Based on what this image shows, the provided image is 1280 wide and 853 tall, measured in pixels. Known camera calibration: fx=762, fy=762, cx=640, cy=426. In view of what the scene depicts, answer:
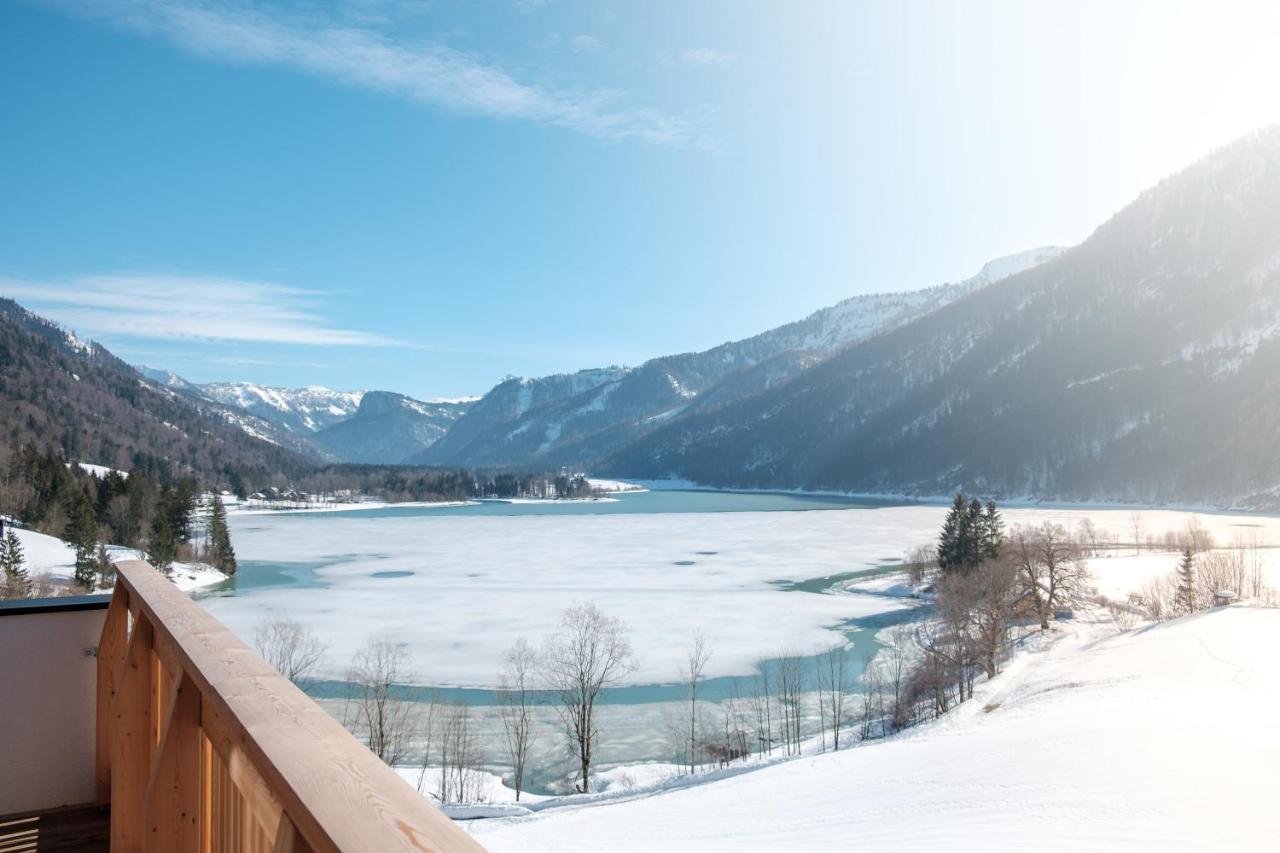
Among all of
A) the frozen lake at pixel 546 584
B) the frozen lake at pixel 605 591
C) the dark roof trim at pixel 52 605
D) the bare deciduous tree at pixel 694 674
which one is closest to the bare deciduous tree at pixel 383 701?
the frozen lake at pixel 605 591

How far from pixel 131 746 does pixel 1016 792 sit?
1428 centimetres

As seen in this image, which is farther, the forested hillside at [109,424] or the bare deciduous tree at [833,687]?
the forested hillside at [109,424]

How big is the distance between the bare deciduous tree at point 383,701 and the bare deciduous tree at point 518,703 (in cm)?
262

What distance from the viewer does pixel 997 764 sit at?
14727 mm

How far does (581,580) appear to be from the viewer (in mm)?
43469

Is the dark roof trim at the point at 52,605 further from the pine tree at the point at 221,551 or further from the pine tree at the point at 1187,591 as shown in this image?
the pine tree at the point at 221,551

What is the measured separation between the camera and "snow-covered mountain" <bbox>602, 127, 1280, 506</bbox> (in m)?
112

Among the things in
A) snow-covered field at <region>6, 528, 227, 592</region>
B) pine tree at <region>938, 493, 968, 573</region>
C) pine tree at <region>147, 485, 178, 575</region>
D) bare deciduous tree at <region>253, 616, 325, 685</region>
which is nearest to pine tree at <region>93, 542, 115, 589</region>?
snow-covered field at <region>6, 528, 227, 592</region>

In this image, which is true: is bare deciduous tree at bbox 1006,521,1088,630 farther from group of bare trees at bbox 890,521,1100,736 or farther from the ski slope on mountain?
the ski slope on mountain

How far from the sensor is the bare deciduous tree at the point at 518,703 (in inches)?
749

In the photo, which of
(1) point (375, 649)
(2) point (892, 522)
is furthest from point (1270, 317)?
(1) point (375, 649)

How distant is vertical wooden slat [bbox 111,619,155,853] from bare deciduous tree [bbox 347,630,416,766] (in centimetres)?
1782

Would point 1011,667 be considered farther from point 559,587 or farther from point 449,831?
point 449,831

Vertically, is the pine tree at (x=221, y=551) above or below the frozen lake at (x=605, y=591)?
above
